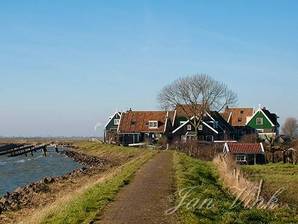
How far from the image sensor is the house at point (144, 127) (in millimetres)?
84938

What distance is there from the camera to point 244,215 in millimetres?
17938

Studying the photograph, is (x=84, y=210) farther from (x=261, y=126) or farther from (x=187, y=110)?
(x=261, y=126)

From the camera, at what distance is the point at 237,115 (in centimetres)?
9750

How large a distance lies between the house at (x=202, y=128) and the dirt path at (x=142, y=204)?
172ft

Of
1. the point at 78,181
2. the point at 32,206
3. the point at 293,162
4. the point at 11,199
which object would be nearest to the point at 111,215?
the point at 32,206

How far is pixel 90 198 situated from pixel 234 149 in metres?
37.4

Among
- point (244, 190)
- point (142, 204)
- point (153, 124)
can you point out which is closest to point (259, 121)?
point (153, 124)

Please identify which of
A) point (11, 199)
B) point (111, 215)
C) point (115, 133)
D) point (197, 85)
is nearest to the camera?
point (111, 215)

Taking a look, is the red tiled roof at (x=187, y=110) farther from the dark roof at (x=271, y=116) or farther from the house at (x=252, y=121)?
the dark roof at (x=271, y=116)

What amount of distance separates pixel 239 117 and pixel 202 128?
59.9 ft

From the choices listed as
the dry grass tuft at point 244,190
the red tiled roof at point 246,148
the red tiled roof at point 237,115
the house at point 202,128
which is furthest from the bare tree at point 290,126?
the dry grass tuft at point 244,190

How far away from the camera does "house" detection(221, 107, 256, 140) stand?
93144 mm

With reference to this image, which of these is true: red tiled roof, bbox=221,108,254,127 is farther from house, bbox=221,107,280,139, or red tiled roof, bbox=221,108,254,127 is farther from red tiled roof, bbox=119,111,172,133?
red tiled roof, bbox=119,111,172,133

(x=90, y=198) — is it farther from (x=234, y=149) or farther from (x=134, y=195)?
(x=234, y=149)
